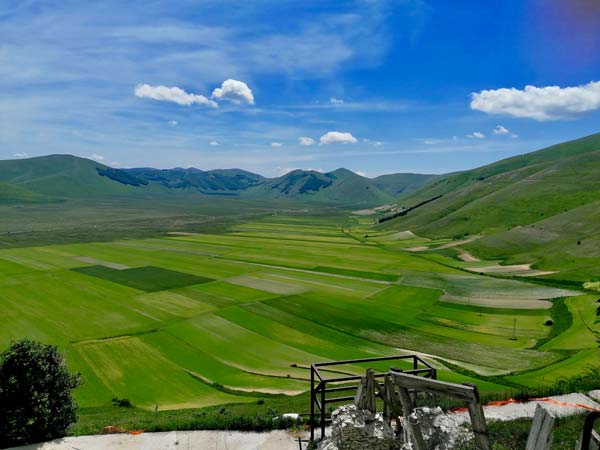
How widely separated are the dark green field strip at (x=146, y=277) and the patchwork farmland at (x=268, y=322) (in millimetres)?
488

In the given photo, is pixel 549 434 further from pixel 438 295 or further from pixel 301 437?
pixel 438 295

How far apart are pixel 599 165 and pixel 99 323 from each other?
9468 inches

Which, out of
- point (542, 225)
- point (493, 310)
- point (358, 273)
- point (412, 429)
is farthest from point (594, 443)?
point (542, 225)

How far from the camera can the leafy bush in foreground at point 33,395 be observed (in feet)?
53.0

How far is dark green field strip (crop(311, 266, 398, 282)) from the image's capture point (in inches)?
3762

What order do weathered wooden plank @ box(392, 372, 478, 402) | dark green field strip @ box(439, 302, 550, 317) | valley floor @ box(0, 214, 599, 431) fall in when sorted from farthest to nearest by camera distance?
dark green field strip @ box(439, 302, 550, 317) < valley floor @ box(0, 214, 599, 431) < weathered wooden plank @ box(392, 372, 478, 402)

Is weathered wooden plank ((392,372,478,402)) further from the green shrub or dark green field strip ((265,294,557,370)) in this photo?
dark green field strip ((265,294,557,370))

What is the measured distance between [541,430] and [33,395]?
66.7 ft

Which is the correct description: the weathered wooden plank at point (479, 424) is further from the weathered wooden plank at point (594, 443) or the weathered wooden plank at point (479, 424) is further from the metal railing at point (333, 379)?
the metal railing at point (333, 379)

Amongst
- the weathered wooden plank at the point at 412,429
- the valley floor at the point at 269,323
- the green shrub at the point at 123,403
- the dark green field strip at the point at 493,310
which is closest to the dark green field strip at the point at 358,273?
the valley floor at the point at 269,323

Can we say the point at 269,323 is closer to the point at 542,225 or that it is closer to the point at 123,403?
the point at 123,403

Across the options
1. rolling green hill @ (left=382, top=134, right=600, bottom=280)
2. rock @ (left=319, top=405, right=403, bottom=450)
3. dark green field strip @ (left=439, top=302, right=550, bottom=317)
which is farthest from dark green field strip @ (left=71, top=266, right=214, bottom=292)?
rolling green hill @ (left=382, top=134, right=600, bottom=280)

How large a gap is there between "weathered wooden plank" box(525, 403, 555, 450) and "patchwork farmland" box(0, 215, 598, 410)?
32.1 metres

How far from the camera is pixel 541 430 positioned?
258 inches
